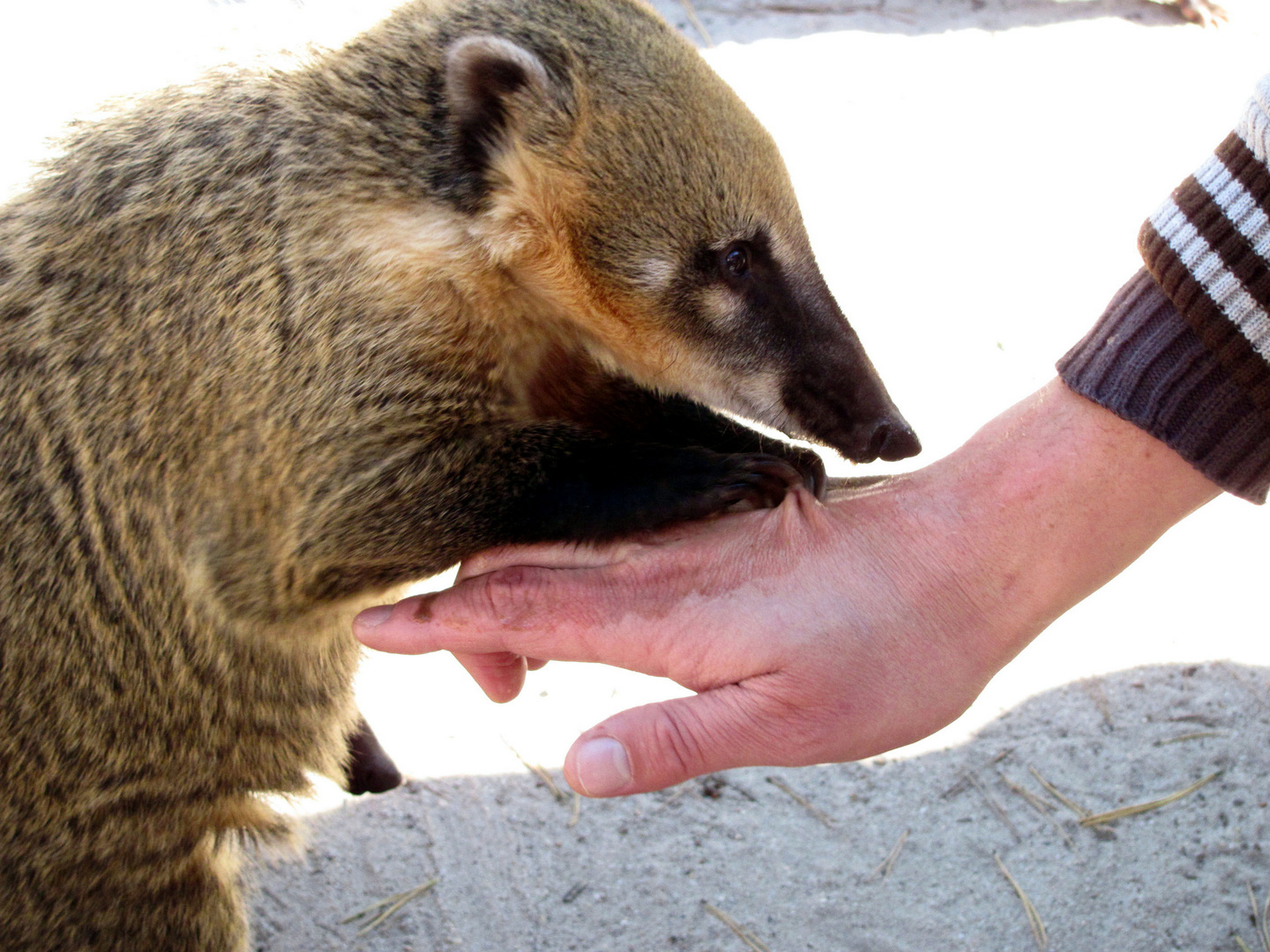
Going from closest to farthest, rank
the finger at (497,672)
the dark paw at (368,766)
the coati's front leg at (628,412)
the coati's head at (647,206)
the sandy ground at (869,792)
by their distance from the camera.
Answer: the coati's head at (647,206)
the finger at (497,672)
the coati's front leg at (628,412)
the sandy ground at (869,792)
the dark paw at (368,766)

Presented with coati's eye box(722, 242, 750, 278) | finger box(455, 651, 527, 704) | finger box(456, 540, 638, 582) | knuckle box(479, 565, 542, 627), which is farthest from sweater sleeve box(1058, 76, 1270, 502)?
finger box(455, 651, 527, 704)

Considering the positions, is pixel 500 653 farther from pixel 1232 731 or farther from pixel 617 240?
pixel 1232 731

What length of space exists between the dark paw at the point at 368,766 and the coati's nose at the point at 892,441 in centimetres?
195

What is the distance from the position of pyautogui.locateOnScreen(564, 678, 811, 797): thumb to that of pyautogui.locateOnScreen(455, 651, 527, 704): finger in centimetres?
58

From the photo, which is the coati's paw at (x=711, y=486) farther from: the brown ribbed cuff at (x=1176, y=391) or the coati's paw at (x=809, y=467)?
the brown ribbed cuff at (x=1176, y=391)

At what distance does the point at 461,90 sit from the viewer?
2629mm

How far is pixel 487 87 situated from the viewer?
2.62 meters

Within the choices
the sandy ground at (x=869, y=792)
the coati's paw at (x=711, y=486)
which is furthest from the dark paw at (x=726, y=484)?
the sandy ground at (x=869, y=792)

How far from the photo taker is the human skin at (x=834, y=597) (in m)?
2.33

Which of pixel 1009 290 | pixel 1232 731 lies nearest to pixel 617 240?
pixel 1232 731

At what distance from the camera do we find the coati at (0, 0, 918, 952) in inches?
101

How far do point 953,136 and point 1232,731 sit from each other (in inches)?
173

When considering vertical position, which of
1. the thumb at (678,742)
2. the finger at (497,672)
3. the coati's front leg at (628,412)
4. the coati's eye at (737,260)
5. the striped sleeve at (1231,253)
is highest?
the striped sleeve at (1231,253)

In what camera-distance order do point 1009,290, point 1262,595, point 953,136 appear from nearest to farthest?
1. point 1262,595
2. point 1009,290
3. point 953,136
